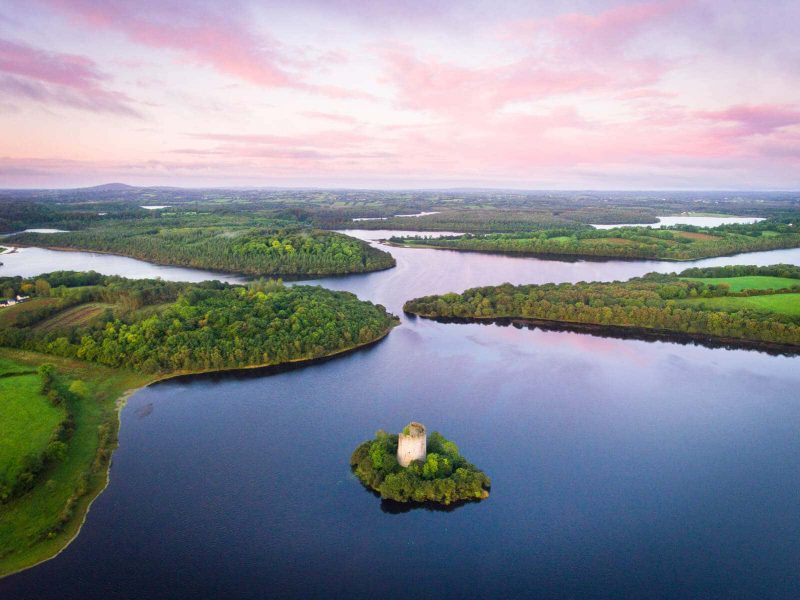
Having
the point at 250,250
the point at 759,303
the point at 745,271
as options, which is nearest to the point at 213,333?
the point at 250,250

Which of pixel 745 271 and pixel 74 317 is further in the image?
pixel 745 271

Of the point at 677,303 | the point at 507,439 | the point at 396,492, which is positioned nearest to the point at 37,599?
the point at 396,492

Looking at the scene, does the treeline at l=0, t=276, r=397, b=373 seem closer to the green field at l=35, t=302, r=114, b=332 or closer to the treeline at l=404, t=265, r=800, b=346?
the green field at l=35, t=302, r=114, b=332

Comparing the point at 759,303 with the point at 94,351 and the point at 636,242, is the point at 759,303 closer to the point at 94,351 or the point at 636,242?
the point at 636,242

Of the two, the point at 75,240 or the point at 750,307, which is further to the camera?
the point at 75,240

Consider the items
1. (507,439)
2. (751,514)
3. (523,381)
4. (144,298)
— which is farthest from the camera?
(144,298)

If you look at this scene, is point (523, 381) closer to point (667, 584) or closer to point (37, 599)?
point (667, 584)
